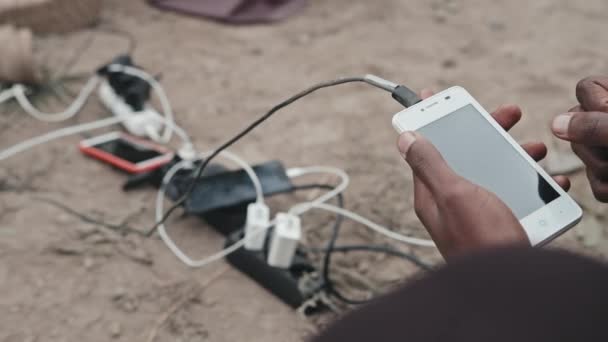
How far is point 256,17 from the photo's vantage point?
276 cm

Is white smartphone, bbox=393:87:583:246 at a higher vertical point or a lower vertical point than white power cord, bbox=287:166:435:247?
higher

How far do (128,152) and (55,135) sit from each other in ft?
0.91

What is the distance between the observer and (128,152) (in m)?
1.89

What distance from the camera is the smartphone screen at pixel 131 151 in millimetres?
1873

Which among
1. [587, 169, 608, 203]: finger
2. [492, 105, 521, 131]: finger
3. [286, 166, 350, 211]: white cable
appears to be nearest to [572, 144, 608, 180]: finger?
[587, 169, 608, 203]: finger

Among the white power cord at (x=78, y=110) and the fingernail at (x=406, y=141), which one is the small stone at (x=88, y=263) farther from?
the fingernail at (x=406, y=141)

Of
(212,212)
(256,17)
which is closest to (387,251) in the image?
(212,212)

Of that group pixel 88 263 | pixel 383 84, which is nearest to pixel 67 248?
pixel 88 263

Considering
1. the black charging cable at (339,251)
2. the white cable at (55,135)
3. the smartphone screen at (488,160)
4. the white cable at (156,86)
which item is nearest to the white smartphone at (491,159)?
the smartphone screen at (488,160)

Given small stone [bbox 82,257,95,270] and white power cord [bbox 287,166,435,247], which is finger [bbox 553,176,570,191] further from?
small stone [bbox 82,257,95,270]

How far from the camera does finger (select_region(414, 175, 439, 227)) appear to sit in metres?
0.98

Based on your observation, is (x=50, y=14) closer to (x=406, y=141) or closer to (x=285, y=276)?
(x=285, y=276)

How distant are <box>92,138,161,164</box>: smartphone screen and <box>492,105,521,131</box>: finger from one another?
95cm

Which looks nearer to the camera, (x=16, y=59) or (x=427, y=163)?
(x=427, y=163)
